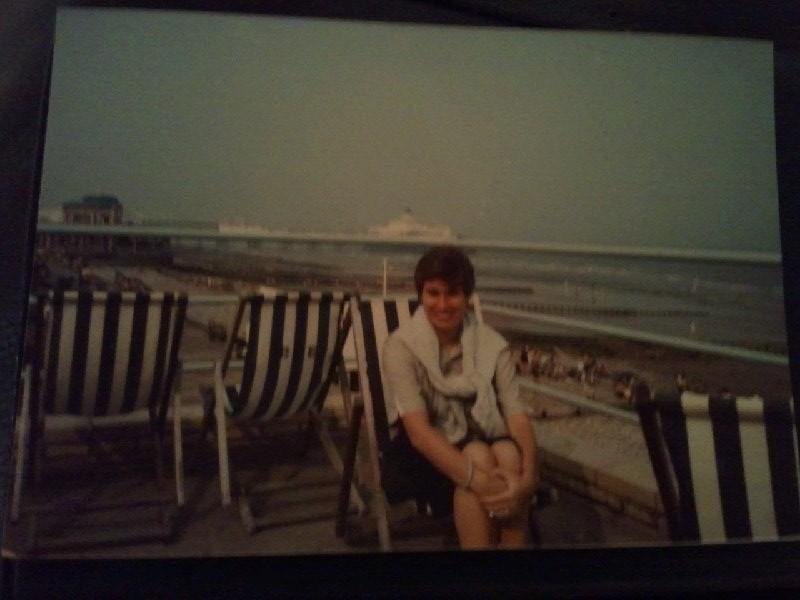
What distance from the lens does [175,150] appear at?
1210mm

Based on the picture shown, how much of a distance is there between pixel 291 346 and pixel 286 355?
17mm

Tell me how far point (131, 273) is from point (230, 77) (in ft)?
1.25

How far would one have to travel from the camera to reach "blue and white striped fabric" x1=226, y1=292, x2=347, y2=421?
1165 millimetres

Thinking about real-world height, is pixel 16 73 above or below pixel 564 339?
above

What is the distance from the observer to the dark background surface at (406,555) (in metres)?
1.13

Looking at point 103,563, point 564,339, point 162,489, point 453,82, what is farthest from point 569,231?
point 103,563

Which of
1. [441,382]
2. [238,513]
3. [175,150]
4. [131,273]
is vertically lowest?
[238,513]

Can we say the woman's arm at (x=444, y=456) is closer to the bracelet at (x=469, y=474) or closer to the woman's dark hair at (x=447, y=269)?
the bracelet at (x=469, y=474)

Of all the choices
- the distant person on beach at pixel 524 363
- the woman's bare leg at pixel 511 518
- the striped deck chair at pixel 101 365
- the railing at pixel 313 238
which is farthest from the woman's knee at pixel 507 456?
the striped deck chair at pixel 101 365

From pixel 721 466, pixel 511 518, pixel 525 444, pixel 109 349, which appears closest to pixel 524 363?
pixel 525 444

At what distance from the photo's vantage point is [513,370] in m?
1.16

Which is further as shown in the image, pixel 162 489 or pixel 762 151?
pixel 762 151

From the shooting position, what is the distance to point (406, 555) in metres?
1.15

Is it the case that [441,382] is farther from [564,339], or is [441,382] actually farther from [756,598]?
[756,598]
